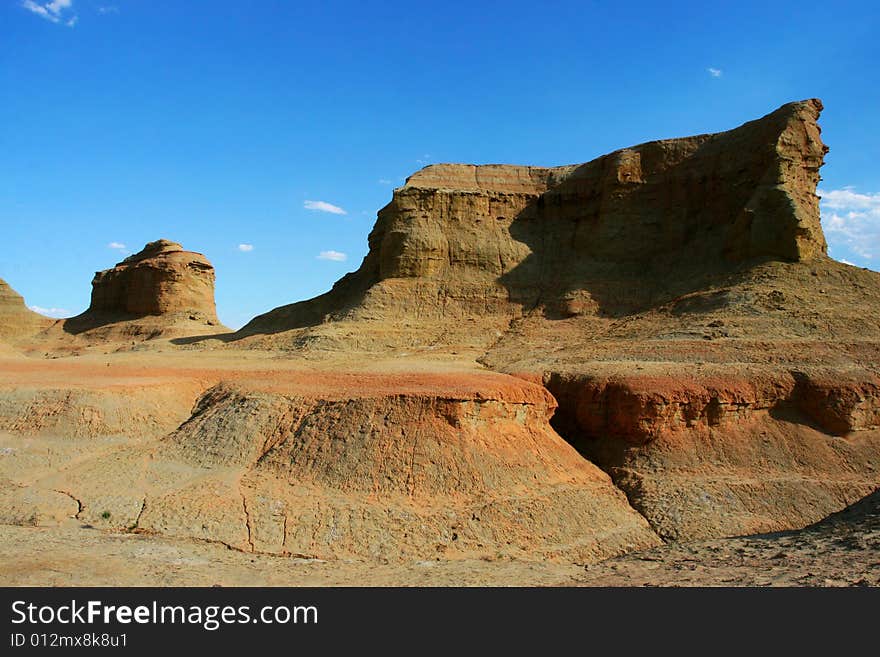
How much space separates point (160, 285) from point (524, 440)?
4079 cm

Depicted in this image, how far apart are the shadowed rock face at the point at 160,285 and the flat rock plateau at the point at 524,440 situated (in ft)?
64.6

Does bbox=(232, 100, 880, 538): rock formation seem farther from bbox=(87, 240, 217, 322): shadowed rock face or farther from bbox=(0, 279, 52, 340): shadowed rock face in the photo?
bbox=(0, 279, 52, 340): shadowed rock face

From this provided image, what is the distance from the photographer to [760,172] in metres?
33.3

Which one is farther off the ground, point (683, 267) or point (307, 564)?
point (683, 267)

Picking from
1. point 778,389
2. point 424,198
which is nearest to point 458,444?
point 778,389

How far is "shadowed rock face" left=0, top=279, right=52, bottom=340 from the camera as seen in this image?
177 feet

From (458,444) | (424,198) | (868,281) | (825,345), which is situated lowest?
(458,444)

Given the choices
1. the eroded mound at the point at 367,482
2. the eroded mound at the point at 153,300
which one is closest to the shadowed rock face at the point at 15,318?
the eroded mound at the point at 153,300

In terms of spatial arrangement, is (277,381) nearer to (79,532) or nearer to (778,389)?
(79,532)

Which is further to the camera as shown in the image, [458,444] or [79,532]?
[458,444]

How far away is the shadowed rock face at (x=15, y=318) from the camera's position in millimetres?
53875

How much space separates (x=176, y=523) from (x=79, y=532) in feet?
5.79

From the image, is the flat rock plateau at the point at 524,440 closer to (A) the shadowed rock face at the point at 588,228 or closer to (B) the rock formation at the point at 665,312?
(B) the rock formation at the point at 665,312
